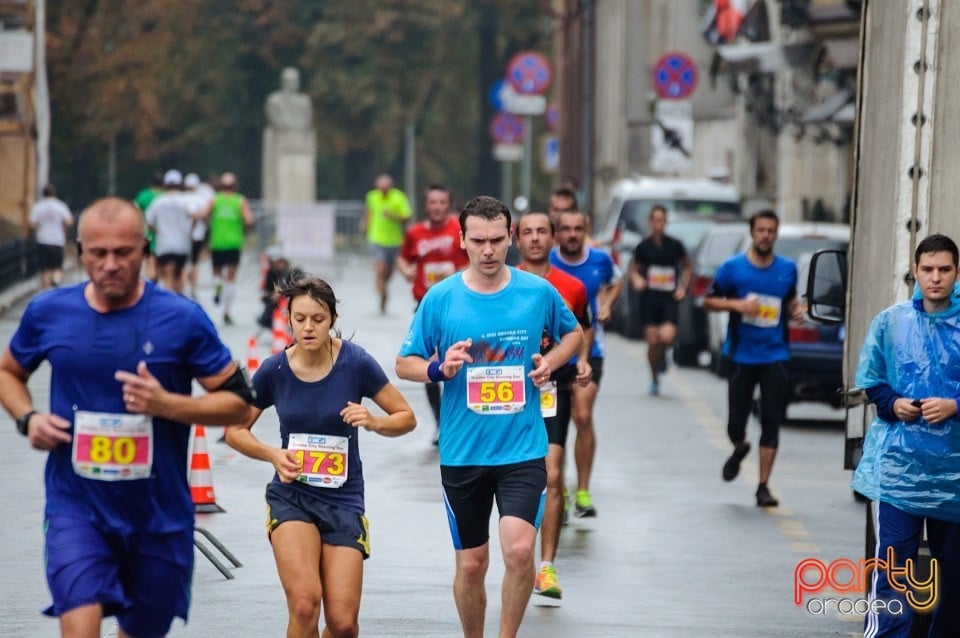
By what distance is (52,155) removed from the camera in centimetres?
5672

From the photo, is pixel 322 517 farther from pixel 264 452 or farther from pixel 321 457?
pixel 264 452

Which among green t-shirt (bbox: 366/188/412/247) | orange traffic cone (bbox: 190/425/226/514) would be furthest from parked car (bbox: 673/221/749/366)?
orange traffic cone (bbox: 190/425/226/514)

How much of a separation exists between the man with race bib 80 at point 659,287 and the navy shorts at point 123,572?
14.9 m

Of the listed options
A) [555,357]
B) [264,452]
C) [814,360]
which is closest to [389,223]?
[814,360]

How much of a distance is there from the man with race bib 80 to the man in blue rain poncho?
12.8 metres

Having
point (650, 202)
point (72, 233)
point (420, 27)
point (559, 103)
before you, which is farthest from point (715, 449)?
point (559, 103)

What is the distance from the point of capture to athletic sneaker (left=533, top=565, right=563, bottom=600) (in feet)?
34.9

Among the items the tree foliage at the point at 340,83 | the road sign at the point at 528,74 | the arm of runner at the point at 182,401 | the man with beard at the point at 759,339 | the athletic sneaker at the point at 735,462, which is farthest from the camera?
the tree foliage at the point at 340,83

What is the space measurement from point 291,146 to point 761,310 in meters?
43.3

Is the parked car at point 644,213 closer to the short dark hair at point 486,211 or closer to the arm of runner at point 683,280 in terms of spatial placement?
the arm of runner at point 683,280

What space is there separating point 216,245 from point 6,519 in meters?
18.8

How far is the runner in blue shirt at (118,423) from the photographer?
22.2ft

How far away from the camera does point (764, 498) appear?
14.5 meters

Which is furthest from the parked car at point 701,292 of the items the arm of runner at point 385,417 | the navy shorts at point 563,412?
the arm of runner at point 385,417
